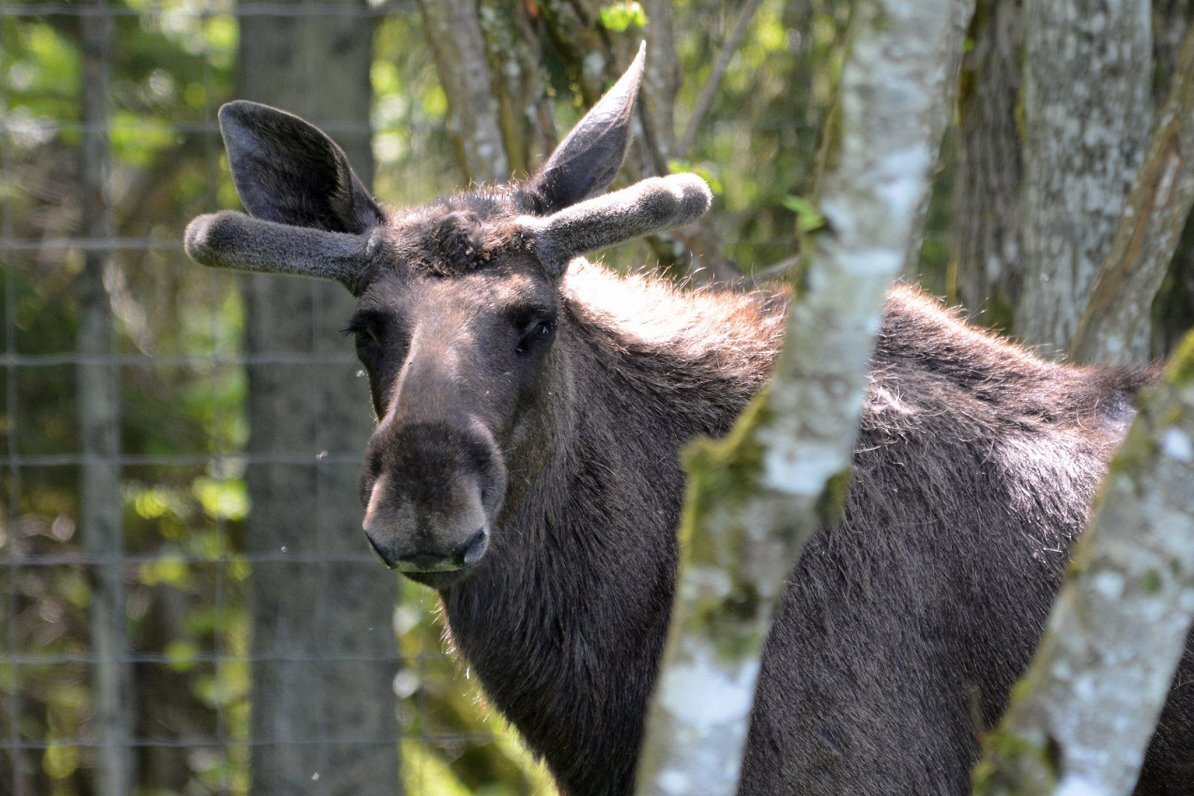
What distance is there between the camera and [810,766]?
3682 mm

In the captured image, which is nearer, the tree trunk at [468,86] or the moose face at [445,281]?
the moose face at [445,281]

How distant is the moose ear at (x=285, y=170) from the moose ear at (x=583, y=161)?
1.83ft

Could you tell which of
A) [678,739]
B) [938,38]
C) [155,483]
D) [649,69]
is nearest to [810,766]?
[678,739]

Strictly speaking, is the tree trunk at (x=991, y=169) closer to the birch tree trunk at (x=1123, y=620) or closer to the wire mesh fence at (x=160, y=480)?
the wire mesh fence at (x=160, y=480)

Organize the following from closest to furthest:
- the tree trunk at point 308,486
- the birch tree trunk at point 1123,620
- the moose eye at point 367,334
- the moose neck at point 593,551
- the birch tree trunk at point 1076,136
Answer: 1. the birch tree trunk at point 1123,620
2. the moose eye at point 367,334
3. the moose neck at point 593,551
4. the birch tree trunk at point 1076,136
5. the tree trunk at point 308,486

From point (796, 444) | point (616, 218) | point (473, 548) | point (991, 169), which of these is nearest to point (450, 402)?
point (473, 548)

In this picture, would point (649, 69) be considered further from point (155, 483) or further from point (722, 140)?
point (155, 483)

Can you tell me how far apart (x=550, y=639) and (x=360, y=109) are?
4.09 metres

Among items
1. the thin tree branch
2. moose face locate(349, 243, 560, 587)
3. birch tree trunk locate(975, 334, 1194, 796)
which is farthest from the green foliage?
birch tree trunk locate(975, 334, 1194, 796)

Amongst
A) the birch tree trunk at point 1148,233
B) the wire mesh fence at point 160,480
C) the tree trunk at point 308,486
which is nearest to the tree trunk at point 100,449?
the wire mesh fence at point 160,480

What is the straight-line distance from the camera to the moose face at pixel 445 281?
3.39 m

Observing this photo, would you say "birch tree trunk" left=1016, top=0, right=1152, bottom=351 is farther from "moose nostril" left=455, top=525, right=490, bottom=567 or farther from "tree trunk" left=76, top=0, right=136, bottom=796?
"tree trunk" left=76, top=0, right=136, bottom=796

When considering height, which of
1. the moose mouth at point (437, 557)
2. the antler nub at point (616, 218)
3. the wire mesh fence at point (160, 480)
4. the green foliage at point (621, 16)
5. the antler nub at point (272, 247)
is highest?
the green foliage at point (621, 16)

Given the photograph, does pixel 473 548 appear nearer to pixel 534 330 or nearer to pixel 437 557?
pixel 437 557
